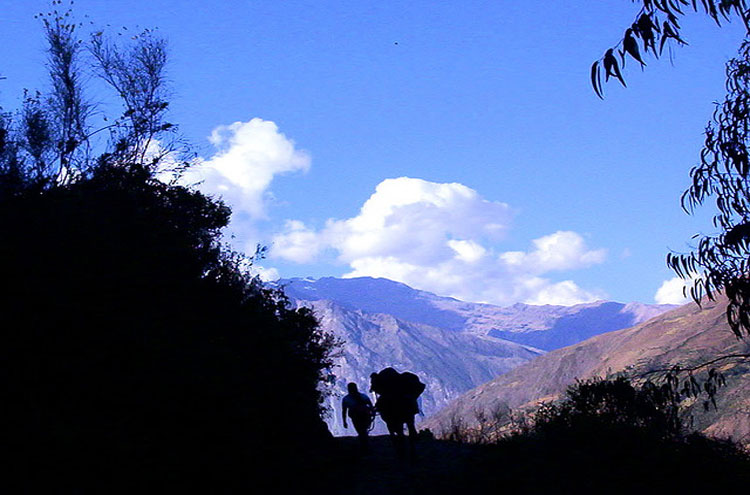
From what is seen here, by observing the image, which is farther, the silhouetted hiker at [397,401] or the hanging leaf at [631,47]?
the silhouetted hiker at [397,401]

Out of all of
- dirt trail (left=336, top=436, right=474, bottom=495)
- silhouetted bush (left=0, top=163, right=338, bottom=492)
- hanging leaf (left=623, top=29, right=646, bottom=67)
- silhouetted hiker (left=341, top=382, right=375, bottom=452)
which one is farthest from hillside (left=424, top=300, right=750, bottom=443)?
hanging leaf (left=623, top=29, right=646, bottom=67)

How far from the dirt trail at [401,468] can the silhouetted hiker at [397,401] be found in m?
0.48

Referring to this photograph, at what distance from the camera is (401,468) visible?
12852 mm

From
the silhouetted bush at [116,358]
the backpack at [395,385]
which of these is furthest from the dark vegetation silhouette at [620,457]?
the silhouetted bush at [116,358]

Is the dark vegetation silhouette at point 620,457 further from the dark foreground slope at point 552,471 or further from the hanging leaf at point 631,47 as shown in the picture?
the hanging leaf at point 631,47

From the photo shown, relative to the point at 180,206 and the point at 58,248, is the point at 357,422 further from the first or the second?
the point at 180,206

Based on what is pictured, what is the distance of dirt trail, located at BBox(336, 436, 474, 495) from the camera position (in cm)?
1117

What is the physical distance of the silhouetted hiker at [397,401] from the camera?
551 inches

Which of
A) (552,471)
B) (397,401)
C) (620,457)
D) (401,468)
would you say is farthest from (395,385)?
(620,457)

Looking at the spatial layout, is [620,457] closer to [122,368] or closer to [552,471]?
[552,471]

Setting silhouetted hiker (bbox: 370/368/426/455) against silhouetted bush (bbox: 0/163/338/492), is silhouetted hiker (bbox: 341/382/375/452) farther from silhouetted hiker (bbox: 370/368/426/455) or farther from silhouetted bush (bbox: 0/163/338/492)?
silhouetted bush (bbox: 0/163/338/492)

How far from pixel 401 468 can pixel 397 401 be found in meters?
1.61

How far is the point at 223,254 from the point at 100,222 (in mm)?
13389

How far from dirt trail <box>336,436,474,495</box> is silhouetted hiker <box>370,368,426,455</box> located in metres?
0.48
